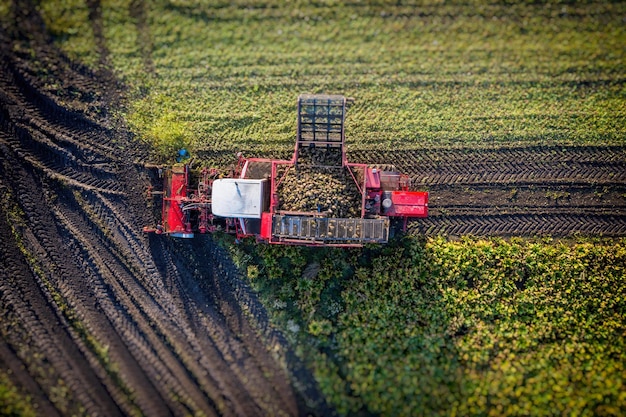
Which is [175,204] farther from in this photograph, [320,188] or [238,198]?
[320,188]

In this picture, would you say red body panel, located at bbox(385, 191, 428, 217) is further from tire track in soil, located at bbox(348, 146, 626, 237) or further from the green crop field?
the green crop field

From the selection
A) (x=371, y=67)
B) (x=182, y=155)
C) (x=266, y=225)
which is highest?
(x=371, y=67)

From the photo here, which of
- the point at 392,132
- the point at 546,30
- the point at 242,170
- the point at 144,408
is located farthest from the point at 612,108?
the point at 144,408

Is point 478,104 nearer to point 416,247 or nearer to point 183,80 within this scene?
point 416,247

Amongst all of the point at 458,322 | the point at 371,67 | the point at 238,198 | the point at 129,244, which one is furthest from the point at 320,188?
the point at 129,244

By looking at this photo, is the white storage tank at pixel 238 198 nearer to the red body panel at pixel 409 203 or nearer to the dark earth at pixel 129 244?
the dark earth at pixel 129 244
